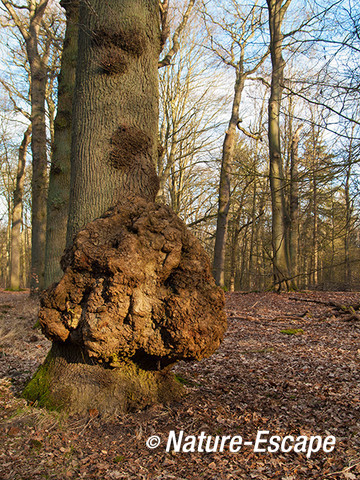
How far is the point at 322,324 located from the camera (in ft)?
20.8

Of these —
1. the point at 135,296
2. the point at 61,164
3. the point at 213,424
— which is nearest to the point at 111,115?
the point at 135,296

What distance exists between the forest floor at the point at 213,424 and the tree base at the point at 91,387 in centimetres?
9

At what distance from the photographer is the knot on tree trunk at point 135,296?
7.94ft

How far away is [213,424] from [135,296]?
3.44ft

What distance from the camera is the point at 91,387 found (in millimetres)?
2623

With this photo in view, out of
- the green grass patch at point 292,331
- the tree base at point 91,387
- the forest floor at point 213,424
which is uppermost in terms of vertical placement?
the tree base at point 91,387

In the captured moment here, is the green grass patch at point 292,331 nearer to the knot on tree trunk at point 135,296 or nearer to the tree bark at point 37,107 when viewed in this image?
the knot on tree trunk at point 135,296

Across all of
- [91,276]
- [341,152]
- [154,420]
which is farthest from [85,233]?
[341,152]

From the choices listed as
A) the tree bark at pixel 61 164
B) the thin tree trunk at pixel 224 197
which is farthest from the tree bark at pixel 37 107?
the thin tree trunk at pixel 224 197

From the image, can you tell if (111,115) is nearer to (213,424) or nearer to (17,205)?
(213,424)

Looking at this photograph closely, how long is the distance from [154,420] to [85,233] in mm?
1457

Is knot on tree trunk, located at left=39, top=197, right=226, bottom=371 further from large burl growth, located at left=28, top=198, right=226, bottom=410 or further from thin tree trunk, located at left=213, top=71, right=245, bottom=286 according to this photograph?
thin tree trunk, located at left=213, top=71, right=245, bottom=286

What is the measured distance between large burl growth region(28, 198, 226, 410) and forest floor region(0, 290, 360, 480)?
0.25 m

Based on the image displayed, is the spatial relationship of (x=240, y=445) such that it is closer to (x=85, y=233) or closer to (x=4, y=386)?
(x=85, y=233)
